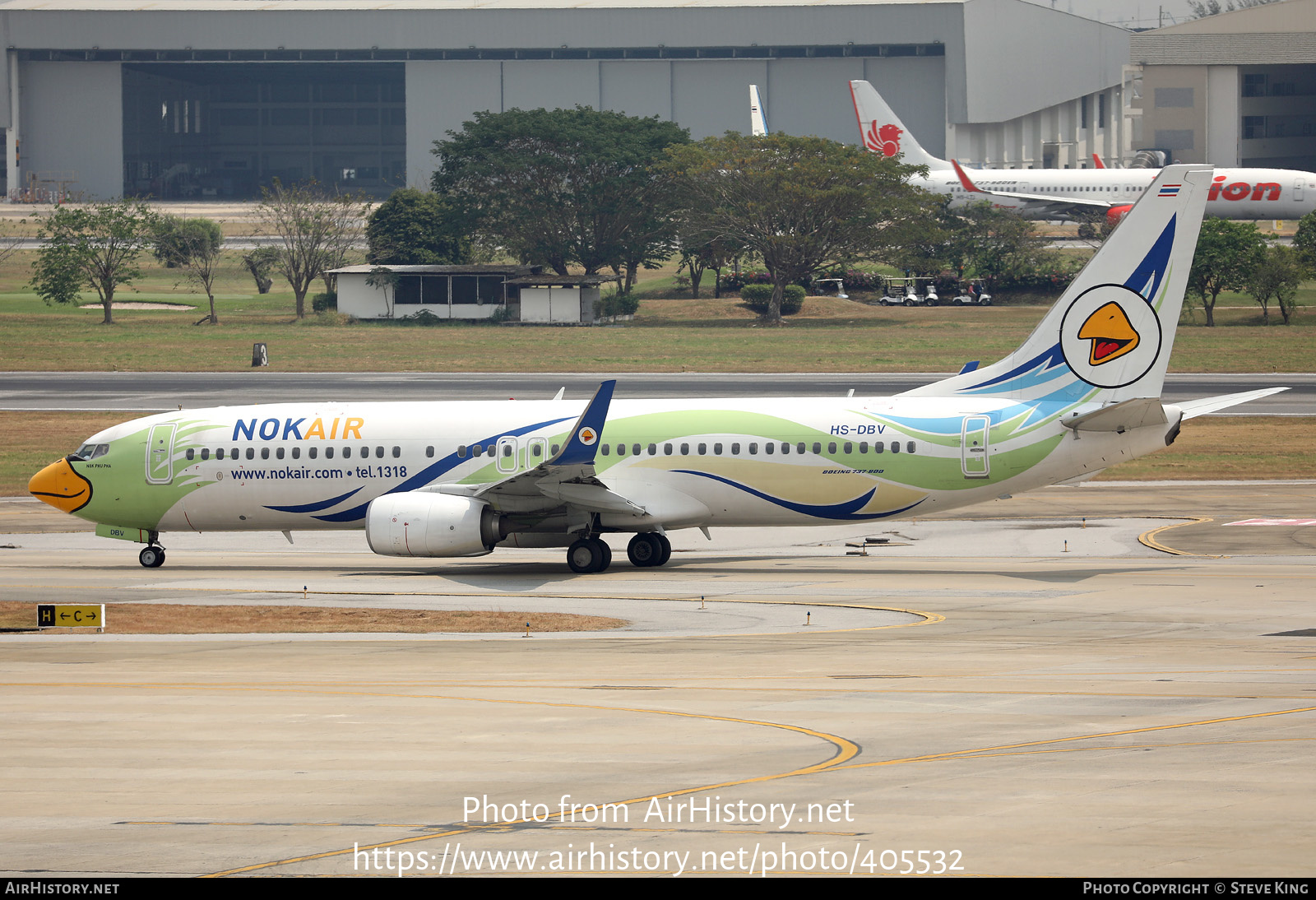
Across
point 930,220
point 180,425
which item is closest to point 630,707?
point 180,425

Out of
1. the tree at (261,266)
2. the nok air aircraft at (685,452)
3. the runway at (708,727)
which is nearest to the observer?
the runway at (708,727)

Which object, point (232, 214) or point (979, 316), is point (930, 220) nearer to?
point (979, 316)

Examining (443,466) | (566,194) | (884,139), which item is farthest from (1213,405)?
(884,139)

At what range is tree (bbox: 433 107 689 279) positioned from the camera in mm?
117562

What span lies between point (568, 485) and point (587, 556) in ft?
6.29

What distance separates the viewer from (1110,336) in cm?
3209

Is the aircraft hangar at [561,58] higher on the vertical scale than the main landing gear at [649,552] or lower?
higher

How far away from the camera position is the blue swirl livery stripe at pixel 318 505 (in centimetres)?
3425

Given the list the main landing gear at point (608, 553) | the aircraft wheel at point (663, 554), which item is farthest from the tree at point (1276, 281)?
the main landing gear at point (608, 553)

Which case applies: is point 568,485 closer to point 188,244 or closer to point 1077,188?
point 1077,188

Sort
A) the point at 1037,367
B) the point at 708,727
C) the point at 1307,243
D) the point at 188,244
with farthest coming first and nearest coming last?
the point at 188,244, the point at 1307,243, the point at 1037,367, the point at 708,727

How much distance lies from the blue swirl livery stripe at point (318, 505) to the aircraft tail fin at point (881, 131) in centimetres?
9961

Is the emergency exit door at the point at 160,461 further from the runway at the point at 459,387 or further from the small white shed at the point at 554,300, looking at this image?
the small white shed at the point at 554,300

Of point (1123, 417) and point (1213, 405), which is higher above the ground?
point (1213, 405)
